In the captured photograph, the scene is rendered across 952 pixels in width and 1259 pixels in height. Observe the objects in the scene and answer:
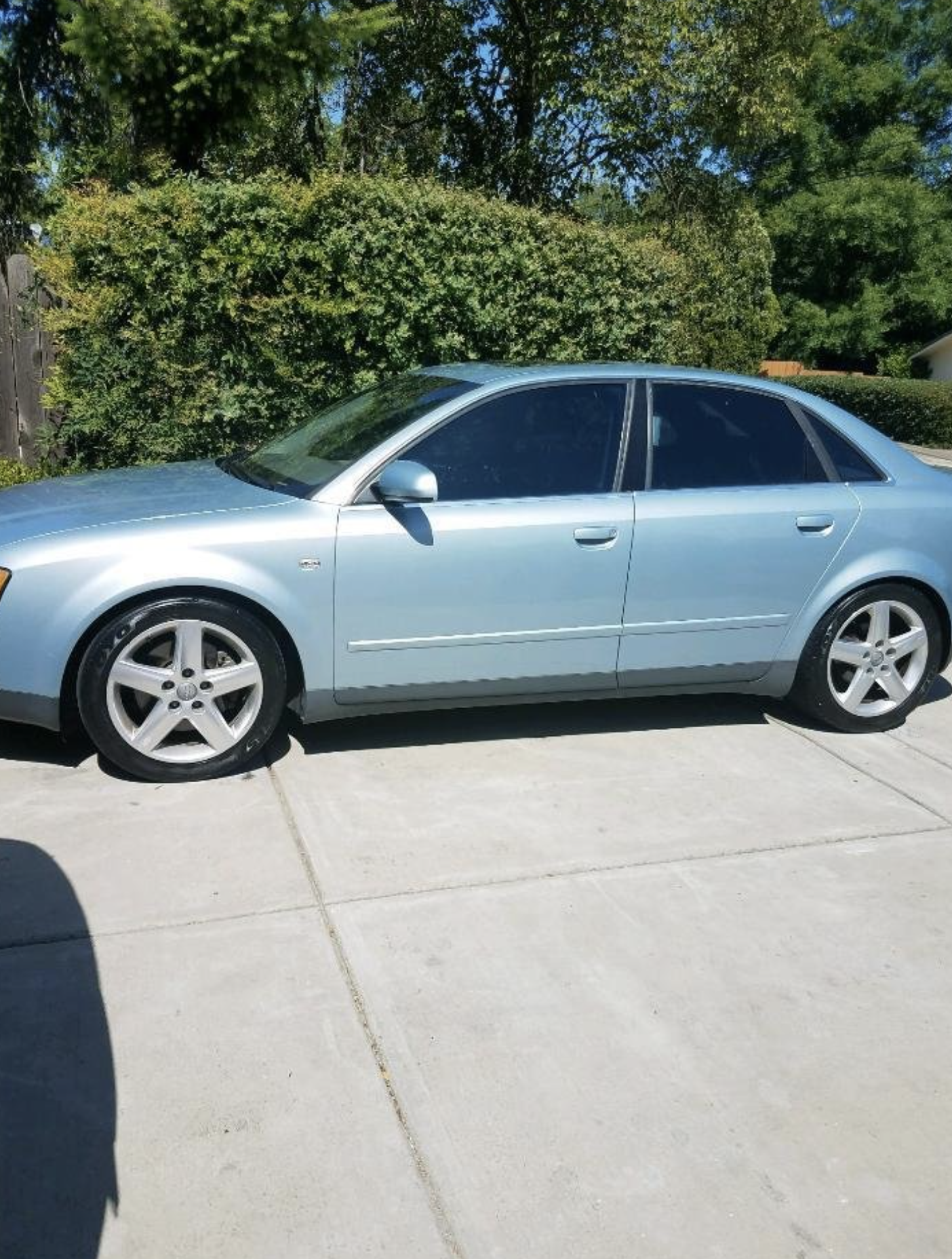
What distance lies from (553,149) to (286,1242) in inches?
584

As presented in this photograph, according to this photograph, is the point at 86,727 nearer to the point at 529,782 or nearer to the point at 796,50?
the point at 529,782

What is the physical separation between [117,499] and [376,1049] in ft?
8.17

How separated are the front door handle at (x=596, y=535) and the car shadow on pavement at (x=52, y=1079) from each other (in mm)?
2264

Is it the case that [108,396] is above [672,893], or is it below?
above

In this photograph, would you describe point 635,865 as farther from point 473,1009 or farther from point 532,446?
point 532,446

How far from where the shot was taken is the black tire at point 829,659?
16.5ft

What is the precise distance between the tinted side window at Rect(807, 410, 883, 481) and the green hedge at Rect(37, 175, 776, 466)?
3.14 meters

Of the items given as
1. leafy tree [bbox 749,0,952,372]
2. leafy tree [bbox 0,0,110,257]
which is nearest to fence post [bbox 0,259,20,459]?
leafy tree [bbox 0,0,110,257]

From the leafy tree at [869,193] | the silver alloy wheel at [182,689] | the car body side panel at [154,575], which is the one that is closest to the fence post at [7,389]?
the car body side panel at [154,575]

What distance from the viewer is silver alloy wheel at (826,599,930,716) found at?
509 centimetres

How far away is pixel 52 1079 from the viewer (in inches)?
105

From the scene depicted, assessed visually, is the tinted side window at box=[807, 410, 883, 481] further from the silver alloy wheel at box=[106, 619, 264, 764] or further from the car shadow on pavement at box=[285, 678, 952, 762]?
the silver alloy wheel at box=[106, 619, 264, 764]

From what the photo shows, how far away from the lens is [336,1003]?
9.85 ft

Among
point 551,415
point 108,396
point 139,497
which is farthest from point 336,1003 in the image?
point 108,396
